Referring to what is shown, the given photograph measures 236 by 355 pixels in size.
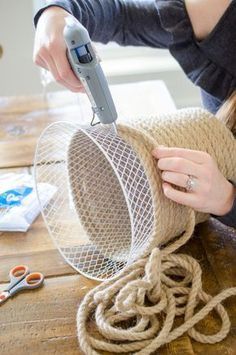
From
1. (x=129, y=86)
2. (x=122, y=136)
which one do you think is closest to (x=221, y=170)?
(x=122, y=136)

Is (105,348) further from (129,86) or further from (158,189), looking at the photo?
(129,86)

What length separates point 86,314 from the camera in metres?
0.49

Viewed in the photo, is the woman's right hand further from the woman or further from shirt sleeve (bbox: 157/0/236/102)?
shirt sleeve (bbox: 157/0/236/102)

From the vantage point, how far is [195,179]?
0.52 metres

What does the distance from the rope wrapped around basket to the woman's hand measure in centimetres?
1

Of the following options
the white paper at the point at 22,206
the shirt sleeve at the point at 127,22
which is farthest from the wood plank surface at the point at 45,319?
the shirt sleeve at the point at 127,22

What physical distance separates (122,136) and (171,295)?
0.60 ft

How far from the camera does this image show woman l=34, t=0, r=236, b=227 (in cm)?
51

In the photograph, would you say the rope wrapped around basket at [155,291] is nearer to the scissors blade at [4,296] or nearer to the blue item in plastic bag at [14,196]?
the scissors blade at [4,296]

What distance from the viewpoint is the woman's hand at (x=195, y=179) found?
49 cm

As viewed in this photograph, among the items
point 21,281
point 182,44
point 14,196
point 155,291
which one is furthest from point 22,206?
point 182,44

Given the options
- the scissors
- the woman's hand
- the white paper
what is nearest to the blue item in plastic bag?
the white paper

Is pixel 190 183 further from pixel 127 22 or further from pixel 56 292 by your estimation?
pixel 127 22

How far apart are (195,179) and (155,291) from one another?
0.43 feet
